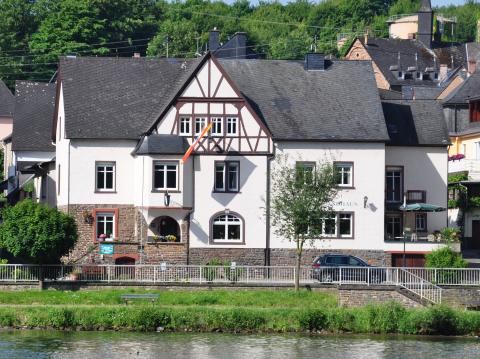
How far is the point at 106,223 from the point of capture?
8425 cm

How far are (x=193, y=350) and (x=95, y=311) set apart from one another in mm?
6229

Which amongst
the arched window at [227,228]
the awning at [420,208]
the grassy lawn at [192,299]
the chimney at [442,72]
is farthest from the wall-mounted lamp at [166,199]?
the chimney at [442,72]

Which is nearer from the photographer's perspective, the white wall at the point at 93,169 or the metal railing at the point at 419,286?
the metal railing at the point at 419,286

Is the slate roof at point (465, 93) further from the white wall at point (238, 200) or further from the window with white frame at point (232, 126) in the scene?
the window with white frame at point (232, 126)

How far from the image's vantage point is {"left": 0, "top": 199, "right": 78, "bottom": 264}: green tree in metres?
75.2

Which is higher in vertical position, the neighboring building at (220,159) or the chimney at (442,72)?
the chimney at (442,72)

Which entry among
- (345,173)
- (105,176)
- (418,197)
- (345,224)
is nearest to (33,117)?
(105,176)

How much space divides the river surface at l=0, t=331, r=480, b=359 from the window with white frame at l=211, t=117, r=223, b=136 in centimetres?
1831

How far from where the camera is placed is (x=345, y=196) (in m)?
84.3

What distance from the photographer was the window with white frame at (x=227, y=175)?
83625 mm

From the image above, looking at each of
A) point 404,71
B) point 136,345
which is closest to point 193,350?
point 136,345

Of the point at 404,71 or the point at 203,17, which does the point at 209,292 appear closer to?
the point at 404,71

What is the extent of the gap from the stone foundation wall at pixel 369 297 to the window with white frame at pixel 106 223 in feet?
50.9

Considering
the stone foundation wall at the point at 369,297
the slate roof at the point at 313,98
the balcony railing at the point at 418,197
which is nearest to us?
the stone foundation wall at the point at 369,297
